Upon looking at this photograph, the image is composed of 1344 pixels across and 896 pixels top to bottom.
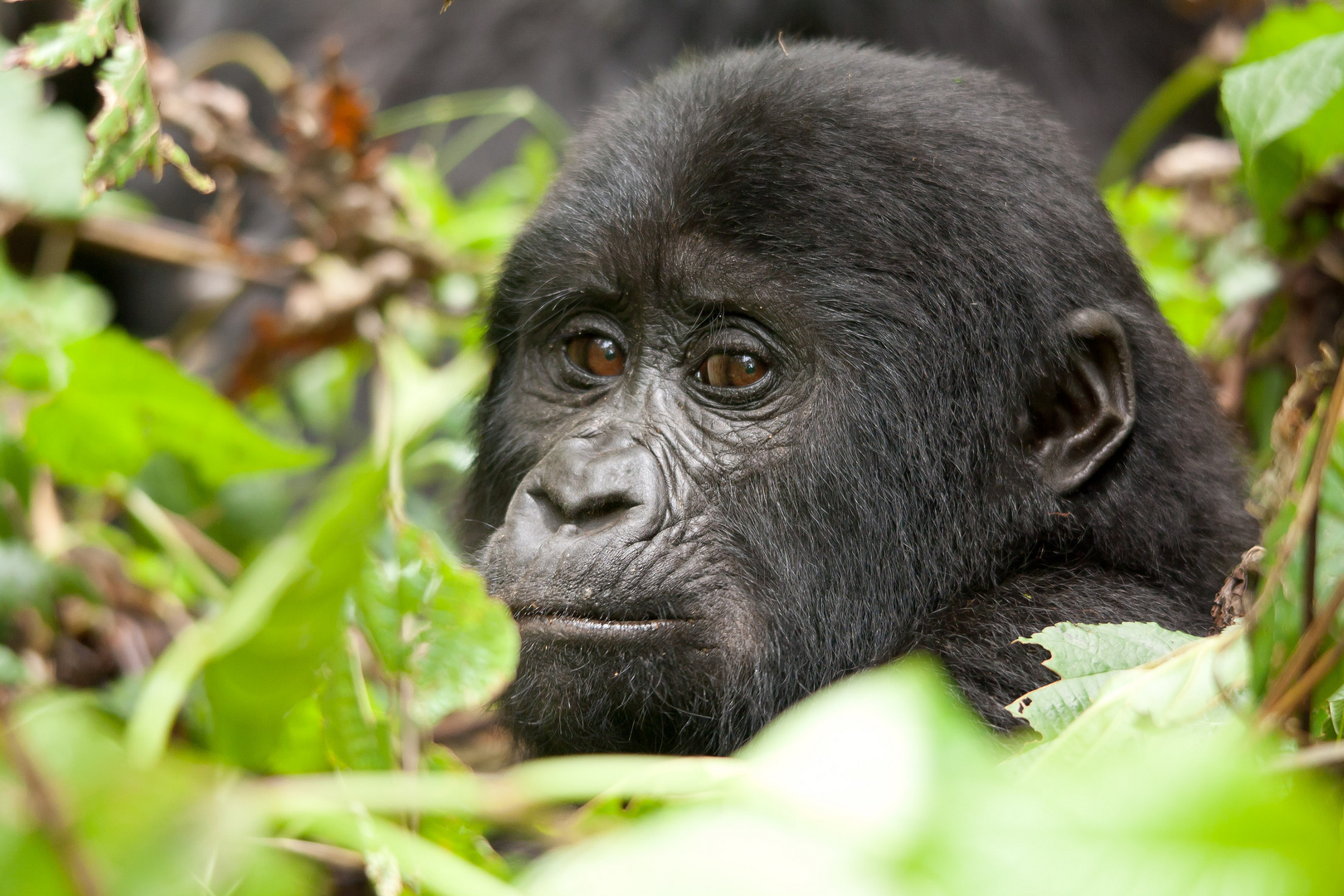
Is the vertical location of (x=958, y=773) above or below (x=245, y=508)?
above

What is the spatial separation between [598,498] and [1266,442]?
64.1 inches

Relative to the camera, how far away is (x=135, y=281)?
4977mm

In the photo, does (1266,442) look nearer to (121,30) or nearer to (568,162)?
(568,162)

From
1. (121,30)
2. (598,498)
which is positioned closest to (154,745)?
(598,498)

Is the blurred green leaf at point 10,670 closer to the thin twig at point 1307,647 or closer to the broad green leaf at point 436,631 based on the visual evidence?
the broad green leaf at point 436,631

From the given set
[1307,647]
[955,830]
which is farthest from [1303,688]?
[955,830]

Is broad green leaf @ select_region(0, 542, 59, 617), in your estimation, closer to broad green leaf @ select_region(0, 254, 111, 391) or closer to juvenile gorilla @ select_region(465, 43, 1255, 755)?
broad green leaf @ select_region(0, 254, 111, 391)

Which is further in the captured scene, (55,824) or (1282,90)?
(1282,90)

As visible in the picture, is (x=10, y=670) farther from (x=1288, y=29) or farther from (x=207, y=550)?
(x=1288, y=29)

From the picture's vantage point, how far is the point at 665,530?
1905 millimetres

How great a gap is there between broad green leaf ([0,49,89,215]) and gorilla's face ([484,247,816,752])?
1.33 metres

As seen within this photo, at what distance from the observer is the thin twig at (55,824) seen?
69 cm

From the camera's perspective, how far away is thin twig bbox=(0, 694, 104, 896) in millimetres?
692

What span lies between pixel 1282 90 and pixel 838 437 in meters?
0.81
